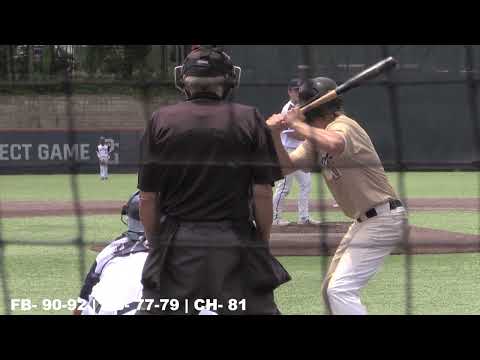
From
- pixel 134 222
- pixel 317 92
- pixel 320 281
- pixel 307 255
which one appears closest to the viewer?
pixel 134 222

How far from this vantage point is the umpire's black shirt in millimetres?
3592

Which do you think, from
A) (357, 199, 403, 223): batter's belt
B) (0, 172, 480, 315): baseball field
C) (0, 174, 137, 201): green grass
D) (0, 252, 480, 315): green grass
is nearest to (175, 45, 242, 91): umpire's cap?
(0, 172, 480, 315): baseball field

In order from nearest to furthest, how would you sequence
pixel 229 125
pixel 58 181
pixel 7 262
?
pixel 229 125, pixel 7 262, pixel 58 181

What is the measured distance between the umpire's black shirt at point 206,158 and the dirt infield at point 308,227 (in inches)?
159

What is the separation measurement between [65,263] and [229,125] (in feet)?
17.0

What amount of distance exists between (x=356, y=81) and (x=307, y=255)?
4.56m

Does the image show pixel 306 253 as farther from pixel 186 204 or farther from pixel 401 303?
pixel 186 204

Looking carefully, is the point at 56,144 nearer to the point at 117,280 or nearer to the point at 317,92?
the point at 317,92

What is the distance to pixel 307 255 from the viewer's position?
350 inches

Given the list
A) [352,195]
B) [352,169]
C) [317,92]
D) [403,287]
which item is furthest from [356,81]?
[403,287]

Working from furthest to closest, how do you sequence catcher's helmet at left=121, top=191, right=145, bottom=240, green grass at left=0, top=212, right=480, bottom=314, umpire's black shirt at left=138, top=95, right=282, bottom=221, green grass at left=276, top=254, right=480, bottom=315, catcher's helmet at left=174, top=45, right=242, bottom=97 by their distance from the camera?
1. green grass at left=0, top=212, right=480, bottom=314
2. green grass at left=276, top=254, right=480, bottom=315
3. catcher's helmet at left=121, top=191, right=145, bottom=240
4. catcher's helmet at left=174, top=45, right=242, bottom=97
5. umpire's black shirt at left=138, top=95, right=282, bottom=221

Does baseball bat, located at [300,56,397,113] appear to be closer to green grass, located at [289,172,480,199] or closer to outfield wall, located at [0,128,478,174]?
green grass, located at [289,172,480,199]
